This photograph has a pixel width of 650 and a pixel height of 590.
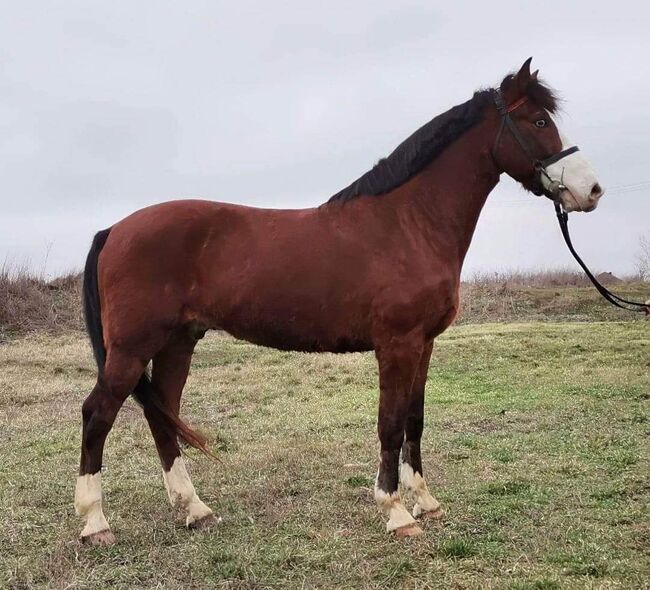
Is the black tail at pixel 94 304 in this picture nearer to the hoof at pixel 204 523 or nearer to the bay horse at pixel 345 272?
the bay horse at pixel 345 272

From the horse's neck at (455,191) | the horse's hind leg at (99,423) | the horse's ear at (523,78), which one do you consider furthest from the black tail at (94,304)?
the horse's ear at (523,78)

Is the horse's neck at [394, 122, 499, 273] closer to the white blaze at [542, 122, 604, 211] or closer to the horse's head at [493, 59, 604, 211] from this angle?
the horse's head at [493, 59, 604, 211]

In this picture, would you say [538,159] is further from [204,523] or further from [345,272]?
[204,523]

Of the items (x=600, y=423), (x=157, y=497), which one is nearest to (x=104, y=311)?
(x=157, y=497)

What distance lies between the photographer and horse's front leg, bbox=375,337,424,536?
3832 millimetres

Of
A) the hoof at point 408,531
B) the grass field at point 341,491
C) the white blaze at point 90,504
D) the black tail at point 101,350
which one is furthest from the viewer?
the black tail at point 101,350

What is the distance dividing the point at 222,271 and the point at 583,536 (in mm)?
2700

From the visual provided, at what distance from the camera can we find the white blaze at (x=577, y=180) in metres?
3.82

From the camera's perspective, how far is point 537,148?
3980 millimetres

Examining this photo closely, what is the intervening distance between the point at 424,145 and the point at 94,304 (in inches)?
97.9

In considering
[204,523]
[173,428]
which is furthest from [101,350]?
[204,523]

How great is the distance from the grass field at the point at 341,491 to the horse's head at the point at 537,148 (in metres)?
2.06

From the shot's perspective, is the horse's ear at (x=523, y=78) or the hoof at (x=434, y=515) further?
the hoof at (x=434, y=515)

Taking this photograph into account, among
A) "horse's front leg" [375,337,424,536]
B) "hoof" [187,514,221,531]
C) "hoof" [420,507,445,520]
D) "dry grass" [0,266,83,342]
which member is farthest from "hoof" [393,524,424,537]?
"dry grass" [0,266,83,342]
